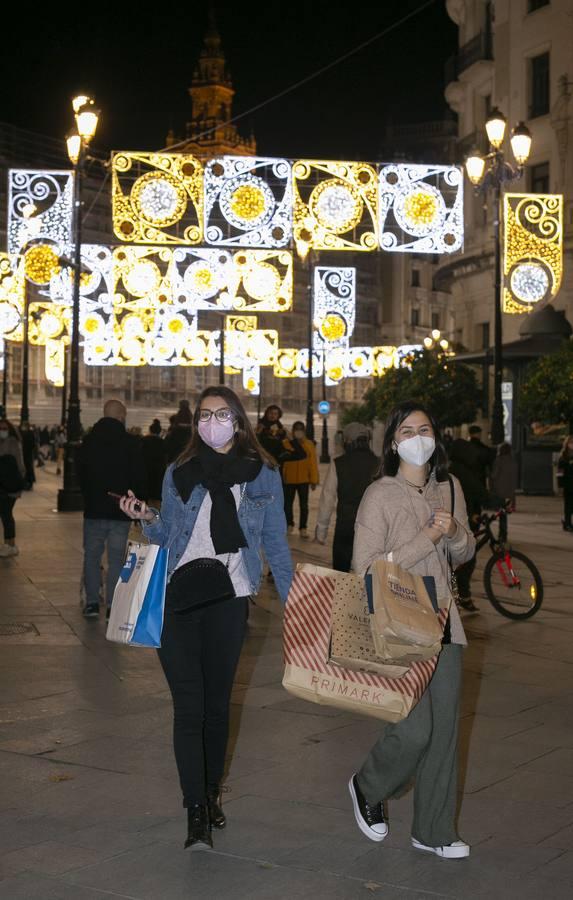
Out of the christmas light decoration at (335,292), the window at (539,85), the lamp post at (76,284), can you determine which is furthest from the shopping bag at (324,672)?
the window at (539,85)

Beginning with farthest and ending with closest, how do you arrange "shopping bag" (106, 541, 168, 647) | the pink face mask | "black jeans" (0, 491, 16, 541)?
1. "black jeans" (0, 491, 16, 541)
2. the pink face mask
3. "shopping bag" (106, 541, 168, 647)

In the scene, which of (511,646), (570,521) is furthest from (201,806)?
(570,521)

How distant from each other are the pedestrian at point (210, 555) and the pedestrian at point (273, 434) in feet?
37.0

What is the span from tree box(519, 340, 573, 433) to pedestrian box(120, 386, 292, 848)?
757 inches

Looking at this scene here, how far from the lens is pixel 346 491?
10625 mm

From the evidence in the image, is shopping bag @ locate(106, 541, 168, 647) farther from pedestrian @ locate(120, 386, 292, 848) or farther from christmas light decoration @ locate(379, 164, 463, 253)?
christmas light decoration @ locate(379, 164, 463, 253)

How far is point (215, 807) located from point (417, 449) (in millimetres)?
1580

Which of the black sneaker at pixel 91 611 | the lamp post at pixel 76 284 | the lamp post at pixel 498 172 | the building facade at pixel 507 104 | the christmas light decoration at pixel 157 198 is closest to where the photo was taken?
the black sneaker at pixel 91 611

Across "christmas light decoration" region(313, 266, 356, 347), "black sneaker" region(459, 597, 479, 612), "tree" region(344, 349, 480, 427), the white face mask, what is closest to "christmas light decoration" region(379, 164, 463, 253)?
"christmas light decoration" region(313, 266, 356, 347)

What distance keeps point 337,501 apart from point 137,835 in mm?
5795

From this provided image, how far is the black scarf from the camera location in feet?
17.1

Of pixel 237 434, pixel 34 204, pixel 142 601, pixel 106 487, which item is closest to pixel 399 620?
pixel 142 601

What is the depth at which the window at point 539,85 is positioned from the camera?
39781 mm

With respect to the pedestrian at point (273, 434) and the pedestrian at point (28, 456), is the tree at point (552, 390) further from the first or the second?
the pedestrian at point (28, 456)
